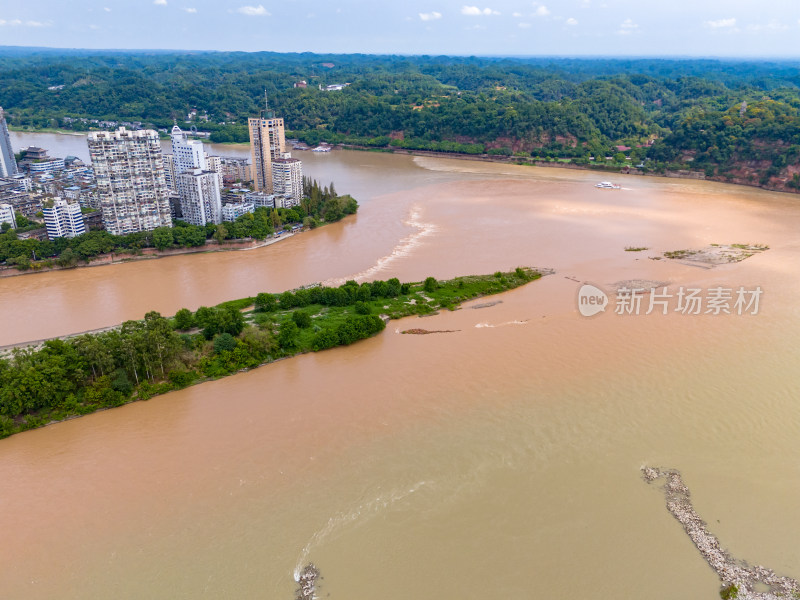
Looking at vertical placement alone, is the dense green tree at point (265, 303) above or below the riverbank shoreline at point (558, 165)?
below

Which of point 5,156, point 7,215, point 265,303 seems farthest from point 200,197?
point 5,156

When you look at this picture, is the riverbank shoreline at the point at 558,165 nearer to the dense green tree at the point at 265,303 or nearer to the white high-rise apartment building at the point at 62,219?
the white high-rise apartment building at the point at 62,219

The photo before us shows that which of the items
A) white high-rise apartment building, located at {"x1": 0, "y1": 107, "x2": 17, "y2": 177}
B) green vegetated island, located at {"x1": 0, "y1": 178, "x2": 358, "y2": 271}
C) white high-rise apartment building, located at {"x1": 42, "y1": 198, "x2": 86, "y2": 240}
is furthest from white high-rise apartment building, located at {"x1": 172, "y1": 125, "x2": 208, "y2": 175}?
white high-rise apartment building, located at {"x1": 0, "y1": 107, "x2": 17, "y2": 177}

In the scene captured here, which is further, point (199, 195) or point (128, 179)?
point (199, 195)

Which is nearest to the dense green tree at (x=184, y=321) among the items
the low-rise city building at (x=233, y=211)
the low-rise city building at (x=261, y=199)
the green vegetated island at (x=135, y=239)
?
the green vegetated island at (x=135, y=239)

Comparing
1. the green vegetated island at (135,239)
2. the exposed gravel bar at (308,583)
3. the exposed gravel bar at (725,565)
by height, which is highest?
the green vegetated island at (135,239)

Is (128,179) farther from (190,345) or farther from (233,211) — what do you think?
(190,345)
